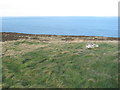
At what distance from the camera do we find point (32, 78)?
2025 centimetres

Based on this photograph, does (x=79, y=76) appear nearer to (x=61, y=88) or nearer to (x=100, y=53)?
(x=61, y=88)

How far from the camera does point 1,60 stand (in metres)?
26.4

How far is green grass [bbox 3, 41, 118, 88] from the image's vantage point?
61.2ft

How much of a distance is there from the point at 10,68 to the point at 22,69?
77.9 inches

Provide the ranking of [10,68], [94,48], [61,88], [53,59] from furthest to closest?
[94,48], [53,59], [10,68], [61,88]

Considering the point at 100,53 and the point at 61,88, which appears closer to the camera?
the point at 61,88

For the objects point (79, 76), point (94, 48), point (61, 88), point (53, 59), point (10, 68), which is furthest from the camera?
point (94, 48)

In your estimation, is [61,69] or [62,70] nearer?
[62,70]

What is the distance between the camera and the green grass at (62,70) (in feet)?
61.2

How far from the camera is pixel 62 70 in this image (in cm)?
2161

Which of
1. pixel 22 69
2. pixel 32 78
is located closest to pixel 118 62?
pixel 32 78

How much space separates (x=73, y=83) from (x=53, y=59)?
7.38 m

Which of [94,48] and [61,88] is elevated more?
[94,48]

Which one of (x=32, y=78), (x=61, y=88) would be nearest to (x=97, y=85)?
(x=61, y=88)
